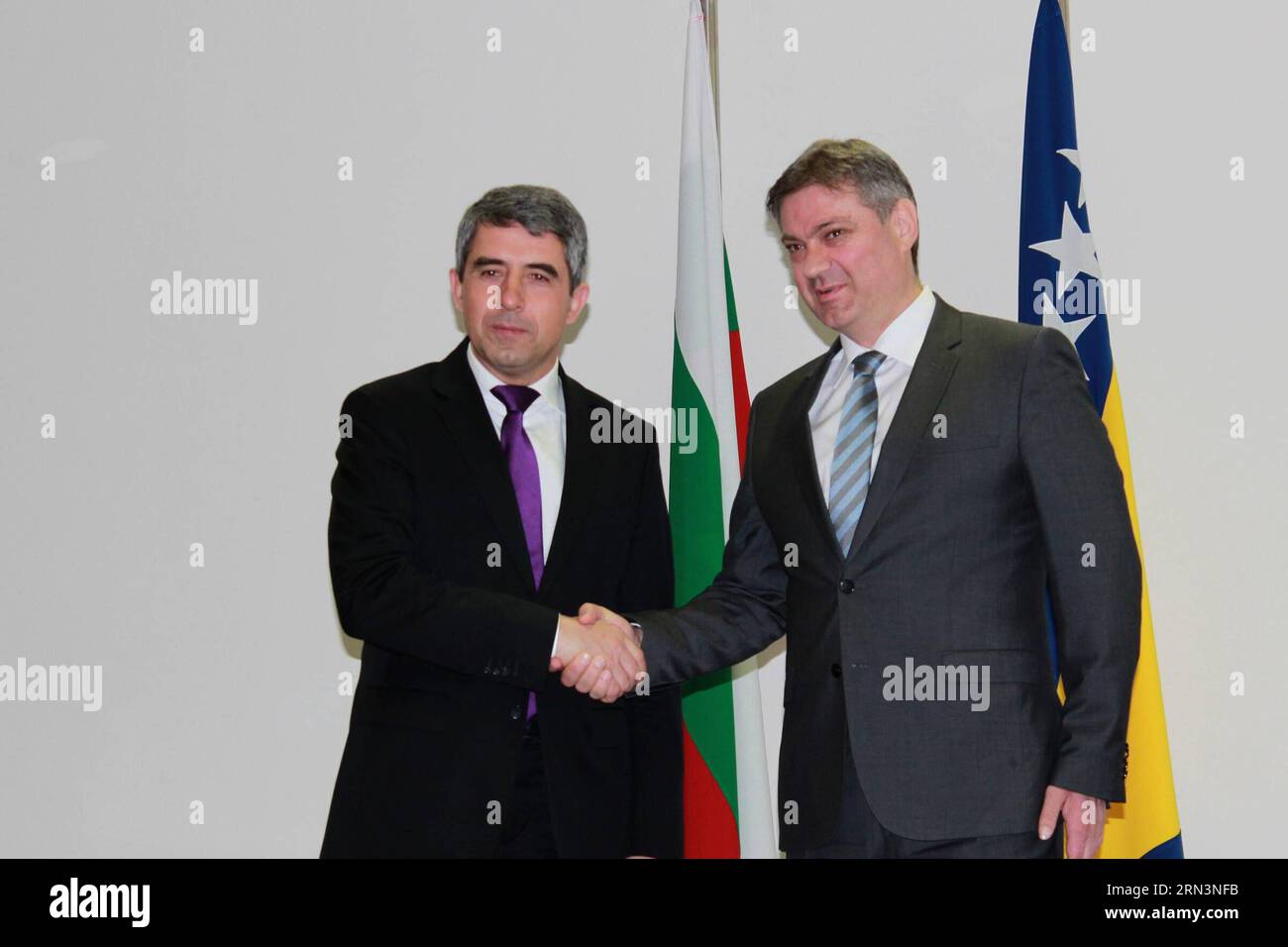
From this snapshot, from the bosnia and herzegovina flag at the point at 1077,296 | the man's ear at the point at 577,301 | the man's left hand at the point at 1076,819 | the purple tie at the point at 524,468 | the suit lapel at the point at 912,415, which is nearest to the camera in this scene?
the man's left hand at the point at 1076,819

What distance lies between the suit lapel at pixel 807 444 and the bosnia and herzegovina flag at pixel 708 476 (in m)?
1.10

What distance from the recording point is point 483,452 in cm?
324

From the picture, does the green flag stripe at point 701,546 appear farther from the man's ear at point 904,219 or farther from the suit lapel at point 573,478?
the man's ear at point 904,219

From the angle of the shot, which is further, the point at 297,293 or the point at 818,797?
the point at 297,293

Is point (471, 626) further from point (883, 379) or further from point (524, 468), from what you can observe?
point (883, 379)

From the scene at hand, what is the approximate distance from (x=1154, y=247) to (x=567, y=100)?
7.56 ft

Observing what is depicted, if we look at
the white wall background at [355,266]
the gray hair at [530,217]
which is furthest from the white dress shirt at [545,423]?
the white wall background at [355,266]

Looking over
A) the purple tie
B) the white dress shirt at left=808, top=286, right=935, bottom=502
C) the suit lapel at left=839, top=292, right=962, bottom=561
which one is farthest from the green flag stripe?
the suit lapel at left=839, top=292, right=962, bottom=561

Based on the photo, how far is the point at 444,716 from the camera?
3.07 meters

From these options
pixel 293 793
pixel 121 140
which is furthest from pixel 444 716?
pixel 121 140

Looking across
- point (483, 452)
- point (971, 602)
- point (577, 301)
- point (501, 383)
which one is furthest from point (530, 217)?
point (971, 602)

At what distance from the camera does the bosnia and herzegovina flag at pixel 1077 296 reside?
4.22m

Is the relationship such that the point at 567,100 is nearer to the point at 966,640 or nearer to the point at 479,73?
the point at 479,73

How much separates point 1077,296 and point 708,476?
1366 millimetres
